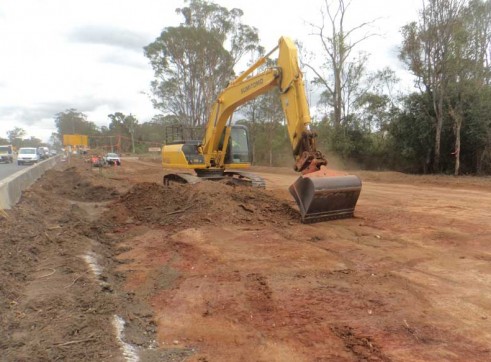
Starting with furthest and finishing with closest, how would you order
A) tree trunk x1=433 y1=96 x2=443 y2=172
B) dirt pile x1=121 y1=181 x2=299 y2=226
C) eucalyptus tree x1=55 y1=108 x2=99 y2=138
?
eucalyptus tree x1=55 y1=108 x2=99 y2=138 → tree trunk x1=433 y1=96 x2=443 y2=172 → dirt pile x1=121 y1=181 x2=299 y2=226

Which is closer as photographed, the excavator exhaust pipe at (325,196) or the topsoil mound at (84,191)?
the excavator exhaust pipe at (325,196)

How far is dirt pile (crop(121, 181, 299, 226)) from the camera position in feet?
30.2

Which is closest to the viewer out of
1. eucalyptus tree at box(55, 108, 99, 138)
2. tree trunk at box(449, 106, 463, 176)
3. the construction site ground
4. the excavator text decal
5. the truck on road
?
the construction site ground

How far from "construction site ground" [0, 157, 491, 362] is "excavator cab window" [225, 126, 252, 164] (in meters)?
3.43

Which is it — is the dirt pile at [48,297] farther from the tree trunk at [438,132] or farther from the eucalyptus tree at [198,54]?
the eucalyptus tree at [198,54]

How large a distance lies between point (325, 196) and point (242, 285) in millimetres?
3872

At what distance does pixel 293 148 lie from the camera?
939cm

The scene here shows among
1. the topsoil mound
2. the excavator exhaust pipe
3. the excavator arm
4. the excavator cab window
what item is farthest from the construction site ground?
the topsoil mound

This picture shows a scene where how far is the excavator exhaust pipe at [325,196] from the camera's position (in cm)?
844

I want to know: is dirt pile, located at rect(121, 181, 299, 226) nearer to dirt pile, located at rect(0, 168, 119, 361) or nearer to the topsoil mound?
dirt pile, located at rect(0, 168, 119, 361)

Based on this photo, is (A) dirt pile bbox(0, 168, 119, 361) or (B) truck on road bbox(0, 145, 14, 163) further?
(B) truck on road bbox(0, 145, 14, 163)

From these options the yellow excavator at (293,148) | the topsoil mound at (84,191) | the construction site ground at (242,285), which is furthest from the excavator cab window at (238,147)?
the topsoil mound at (84,191)

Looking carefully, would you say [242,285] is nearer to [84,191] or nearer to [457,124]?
[84,191]

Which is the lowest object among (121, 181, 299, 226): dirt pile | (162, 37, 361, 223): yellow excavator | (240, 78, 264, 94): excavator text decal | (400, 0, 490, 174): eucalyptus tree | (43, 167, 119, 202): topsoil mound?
(43, 167, 119, 202): topsoil mound
